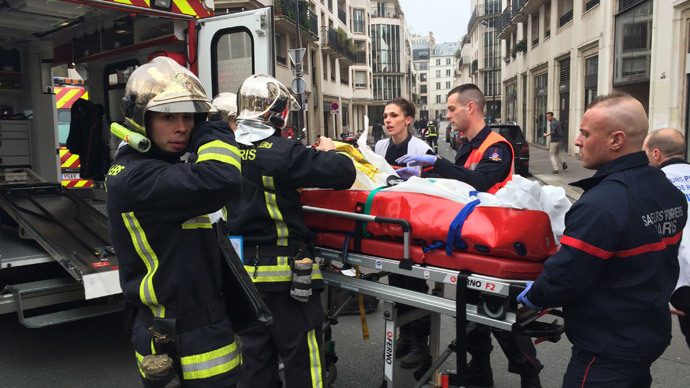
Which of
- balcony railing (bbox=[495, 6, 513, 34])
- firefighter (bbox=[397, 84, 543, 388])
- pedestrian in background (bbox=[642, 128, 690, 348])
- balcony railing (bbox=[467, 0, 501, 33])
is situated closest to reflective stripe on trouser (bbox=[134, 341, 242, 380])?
firefighter (bbox=[397, 84, 543, 388])

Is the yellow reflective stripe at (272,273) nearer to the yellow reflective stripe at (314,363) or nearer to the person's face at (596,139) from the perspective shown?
the yellow reflective stripe at (314,363)

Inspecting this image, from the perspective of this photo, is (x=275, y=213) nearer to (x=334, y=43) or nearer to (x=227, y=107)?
(x=227, y=107)

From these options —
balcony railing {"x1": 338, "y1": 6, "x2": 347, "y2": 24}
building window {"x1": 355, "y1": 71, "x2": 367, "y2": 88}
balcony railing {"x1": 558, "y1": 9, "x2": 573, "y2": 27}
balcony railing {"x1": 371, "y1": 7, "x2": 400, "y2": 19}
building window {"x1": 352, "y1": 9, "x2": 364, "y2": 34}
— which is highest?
balcony railing {"x1": 371, "y1": 7, "x2": 400, "y2": 19}

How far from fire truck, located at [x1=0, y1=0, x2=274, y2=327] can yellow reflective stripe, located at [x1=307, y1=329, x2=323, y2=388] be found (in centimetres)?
194

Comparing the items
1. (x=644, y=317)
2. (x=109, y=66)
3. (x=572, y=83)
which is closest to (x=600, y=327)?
(x=644, y=317)

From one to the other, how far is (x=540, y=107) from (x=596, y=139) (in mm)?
28389

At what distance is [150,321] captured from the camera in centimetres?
214

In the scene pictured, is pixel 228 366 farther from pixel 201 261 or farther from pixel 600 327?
pixel 600 327

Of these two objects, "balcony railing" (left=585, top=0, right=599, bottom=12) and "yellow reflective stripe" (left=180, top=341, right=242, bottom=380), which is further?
"balcony railing" (left=585, top=0, right=599, bottom=12)

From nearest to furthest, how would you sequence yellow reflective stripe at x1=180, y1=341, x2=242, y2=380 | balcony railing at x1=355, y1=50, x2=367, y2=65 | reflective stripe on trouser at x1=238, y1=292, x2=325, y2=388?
1. yellow reflective stripe at x1=180, y1=341, x2=242, y2=380
2. reflective stripe on trouser at x1=238, y1=292, x2=325, y2=388
3. balcony railing at x1=355, y1=50, x2=367, y2=65

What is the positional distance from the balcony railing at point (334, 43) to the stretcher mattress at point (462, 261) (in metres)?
37.2

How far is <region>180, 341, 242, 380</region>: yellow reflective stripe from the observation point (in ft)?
6.79

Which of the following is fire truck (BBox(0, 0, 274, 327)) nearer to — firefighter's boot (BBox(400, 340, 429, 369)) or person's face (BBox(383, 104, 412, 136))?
person's face (BBox(383, 104, 412, 136))

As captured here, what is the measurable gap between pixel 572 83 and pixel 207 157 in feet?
72.2
